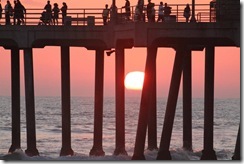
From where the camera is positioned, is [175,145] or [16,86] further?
[175,145]

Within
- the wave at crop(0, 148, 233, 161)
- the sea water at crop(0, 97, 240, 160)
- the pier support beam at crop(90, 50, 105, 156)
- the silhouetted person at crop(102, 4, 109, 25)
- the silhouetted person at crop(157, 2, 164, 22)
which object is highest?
the silhouetted person at crop(157, 2, 164, 22)

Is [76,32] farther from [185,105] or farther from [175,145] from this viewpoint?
[175,145]

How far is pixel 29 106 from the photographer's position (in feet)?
173

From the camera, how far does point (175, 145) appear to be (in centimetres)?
8250

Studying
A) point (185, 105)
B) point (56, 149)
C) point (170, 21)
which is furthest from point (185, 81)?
point (56, 149)

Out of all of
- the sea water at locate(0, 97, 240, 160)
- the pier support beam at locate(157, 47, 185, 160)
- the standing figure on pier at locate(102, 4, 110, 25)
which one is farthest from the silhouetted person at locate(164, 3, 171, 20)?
the sea water at locate(0, 97, 240, 160)

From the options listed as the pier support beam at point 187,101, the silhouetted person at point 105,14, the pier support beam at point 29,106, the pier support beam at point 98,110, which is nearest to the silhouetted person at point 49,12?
the pier support beam at point 29,106

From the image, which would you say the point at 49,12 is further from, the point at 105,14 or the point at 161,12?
the point at 161,12

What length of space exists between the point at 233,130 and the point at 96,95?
153 feet

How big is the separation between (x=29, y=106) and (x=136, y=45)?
722 centimetres

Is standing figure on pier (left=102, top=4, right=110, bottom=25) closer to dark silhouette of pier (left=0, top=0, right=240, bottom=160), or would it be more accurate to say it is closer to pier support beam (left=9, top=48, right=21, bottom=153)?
dark silhouette of pier (left=0, top=0, right=240, bottom=160)

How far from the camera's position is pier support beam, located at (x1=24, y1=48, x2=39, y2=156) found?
52.7 metres

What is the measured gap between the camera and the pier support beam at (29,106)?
52.7 m

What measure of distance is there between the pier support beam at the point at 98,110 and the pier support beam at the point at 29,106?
15.3ft
